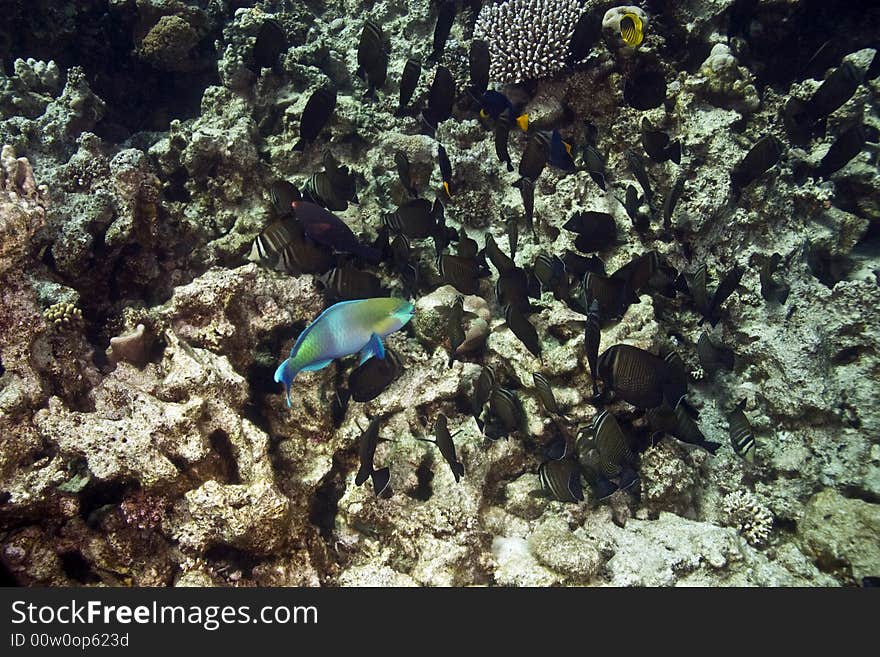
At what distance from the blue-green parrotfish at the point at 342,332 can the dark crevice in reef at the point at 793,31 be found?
5.83m

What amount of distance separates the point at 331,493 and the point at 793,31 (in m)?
7.65

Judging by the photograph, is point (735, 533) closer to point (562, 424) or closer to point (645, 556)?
point (645, 556)

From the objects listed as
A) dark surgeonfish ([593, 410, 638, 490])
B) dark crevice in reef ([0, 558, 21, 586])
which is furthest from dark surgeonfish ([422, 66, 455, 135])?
dark crevice in reef ([0, 558, 21, 586])

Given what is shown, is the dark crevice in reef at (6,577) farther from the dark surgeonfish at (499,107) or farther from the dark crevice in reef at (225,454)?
the dark surgeonfish at (499,107)

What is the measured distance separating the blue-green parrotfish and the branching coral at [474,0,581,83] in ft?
12.3

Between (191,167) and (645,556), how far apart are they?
5048mm

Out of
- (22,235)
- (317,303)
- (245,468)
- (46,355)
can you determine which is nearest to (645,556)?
(245,468)

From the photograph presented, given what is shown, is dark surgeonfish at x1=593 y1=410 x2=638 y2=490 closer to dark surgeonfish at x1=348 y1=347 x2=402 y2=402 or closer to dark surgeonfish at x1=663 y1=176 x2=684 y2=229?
dark surgeonfish at x1=348 y1=347 x2=402 y2=402

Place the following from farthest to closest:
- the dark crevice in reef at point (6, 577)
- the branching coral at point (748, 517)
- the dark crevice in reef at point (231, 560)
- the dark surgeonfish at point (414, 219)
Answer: the branching coral at point (748, 517) < the dark surgeonfish at point (414, 219) < the dark crevice in reef at point (231, 560) < the dark crevice in reef at point (6, 577)

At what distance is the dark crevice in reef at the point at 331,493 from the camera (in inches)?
137

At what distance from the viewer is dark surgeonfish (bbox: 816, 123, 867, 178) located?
179 inches

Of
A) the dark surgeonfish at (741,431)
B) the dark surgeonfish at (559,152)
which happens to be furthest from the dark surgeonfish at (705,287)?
the dark surgeonfish at (559,152)

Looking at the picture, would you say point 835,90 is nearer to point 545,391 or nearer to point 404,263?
point 545,391

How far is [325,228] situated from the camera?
326cm
